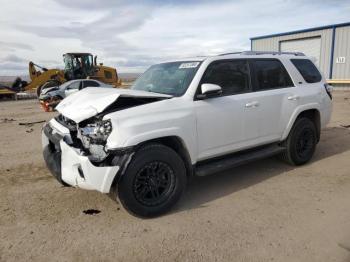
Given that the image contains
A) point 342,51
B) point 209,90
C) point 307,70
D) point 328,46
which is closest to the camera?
point 209,90

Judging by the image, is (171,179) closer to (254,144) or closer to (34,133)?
(254,144)

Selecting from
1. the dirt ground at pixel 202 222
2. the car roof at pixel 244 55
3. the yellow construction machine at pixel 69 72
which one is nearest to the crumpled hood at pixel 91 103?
the car roof at pixel 244 55

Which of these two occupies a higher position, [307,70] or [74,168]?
[307,70]

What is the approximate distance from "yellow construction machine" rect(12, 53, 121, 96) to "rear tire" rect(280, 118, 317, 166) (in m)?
19.7

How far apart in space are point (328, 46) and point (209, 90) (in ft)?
72.8

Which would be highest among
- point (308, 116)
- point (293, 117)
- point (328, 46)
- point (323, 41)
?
point (323, 41)

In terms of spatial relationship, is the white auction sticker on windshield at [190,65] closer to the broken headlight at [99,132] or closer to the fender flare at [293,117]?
the broken headlight at [99,132]

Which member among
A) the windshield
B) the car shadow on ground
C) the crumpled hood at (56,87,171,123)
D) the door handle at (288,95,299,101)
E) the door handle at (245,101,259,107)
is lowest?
the car shadow on ground

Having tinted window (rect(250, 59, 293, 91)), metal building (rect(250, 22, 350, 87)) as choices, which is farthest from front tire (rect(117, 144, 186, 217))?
metal building (rect(250, 22, 350, 87))

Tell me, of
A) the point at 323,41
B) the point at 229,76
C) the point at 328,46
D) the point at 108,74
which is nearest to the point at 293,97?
the point at 229,76

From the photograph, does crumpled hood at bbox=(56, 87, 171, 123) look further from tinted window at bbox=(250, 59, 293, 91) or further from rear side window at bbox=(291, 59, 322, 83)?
rear side window at bbox=(291, 59, 322, 83)

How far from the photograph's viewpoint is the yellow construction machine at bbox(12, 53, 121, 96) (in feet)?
75.3

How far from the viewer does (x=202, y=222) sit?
3.70 metres

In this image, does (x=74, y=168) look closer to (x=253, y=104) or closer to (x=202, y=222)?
(x=202, y=222)
